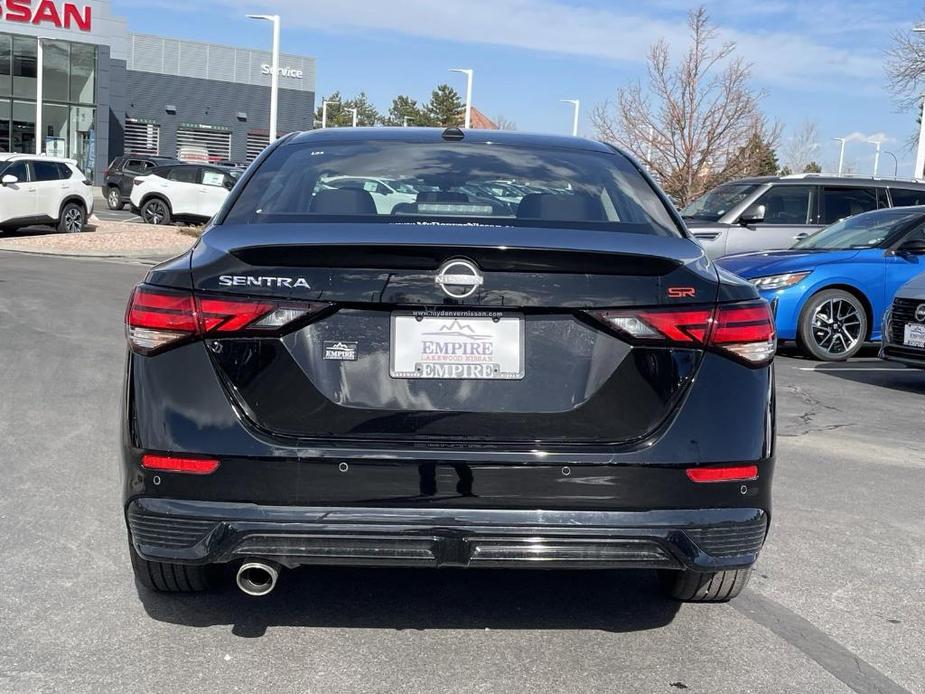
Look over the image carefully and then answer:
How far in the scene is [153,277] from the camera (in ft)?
11.3

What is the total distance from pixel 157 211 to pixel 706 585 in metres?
28.2

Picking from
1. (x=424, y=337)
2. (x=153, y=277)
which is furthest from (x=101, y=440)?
(x=424, y=337)

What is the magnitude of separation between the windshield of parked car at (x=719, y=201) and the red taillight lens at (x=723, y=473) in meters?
12.1

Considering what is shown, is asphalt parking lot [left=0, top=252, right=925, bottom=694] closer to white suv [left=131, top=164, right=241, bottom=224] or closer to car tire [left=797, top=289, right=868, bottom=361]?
car tire [left=797, top=289, right=868, bottom=361]

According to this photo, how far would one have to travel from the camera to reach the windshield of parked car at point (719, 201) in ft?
50.1

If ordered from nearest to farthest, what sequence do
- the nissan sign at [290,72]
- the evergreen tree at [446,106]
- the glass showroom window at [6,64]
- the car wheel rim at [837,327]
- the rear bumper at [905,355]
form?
the rear bumper at [905,355] → the car wheel rim at [837,327] → the glass showroom window at [6,64] → the nissan sign at [290,72] → the evergreen tree at [446,106]

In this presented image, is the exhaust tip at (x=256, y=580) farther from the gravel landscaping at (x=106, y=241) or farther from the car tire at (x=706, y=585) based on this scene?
the gravel landscaping at (x=106, y=241)

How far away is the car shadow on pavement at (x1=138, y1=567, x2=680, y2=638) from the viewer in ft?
13.0

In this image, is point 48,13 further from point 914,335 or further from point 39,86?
point 914,335

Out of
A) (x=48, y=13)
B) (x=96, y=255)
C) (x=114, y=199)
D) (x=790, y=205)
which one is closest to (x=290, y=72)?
(x=48, y=13)

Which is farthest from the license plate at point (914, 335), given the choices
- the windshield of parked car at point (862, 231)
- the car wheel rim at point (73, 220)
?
the car wheel rim at point (73, 220)

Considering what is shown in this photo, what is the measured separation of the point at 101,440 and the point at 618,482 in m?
4.30

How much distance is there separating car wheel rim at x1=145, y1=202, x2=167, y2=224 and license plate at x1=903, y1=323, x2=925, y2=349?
78.6ft

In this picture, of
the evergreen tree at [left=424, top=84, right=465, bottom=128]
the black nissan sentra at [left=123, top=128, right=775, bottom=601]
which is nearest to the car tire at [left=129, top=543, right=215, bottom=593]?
the black nissan sentra at [left=123, top=128, right=775, bottom=601]
